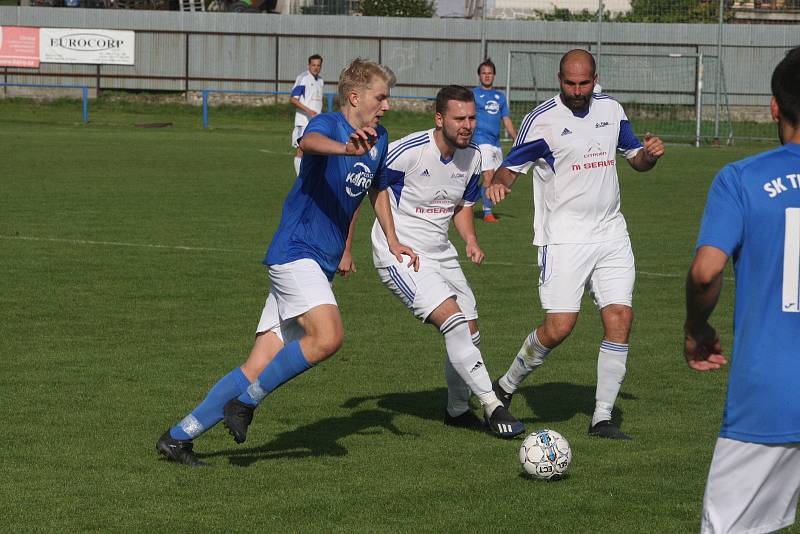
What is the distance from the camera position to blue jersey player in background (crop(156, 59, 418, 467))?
6223 mm

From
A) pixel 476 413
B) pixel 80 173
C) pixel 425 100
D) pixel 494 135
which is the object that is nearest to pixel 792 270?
pixel 476 413

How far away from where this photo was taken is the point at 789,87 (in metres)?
3.61

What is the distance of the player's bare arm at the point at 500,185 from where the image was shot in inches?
283

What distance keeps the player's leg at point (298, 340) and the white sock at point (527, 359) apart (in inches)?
70.5

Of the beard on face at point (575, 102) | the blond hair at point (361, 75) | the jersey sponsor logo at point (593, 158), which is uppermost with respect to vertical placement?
the blond hair at point (361, 75)

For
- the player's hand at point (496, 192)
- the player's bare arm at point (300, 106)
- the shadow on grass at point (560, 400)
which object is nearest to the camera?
the player's hand at point (496, 192)

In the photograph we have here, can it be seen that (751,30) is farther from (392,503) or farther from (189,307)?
(392,503)

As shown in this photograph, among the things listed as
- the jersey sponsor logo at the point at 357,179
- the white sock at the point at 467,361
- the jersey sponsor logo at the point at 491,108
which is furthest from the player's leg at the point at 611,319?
the jersey sponsor logo at the point at 491,108

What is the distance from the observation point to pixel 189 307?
1116cm

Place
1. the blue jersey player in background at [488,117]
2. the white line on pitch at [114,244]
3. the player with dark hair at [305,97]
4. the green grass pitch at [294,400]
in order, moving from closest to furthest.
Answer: the green grass pitch at [294,400], the white line on pitch at [114,244], the blue jersey player in background at [488,117], the player with dark hair at [305,97]

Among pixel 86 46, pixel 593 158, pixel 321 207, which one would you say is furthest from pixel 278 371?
pixel 86 46

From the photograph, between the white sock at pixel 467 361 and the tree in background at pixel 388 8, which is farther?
the tree in background at pixel 388 8

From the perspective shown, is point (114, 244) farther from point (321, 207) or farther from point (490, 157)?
point (321, 207)

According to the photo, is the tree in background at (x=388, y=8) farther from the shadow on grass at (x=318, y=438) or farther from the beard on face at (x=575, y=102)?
the shadow on grass at (x=318, y=438)
